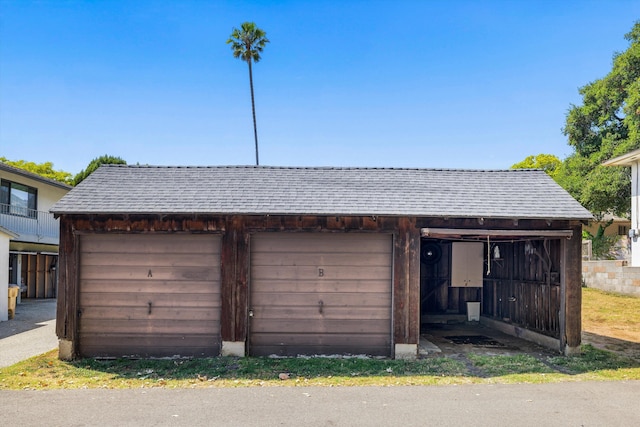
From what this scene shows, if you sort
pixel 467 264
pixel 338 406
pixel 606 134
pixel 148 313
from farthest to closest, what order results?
1. pixel 606 134
2. pixel 467 264
3. pixel 148 313
4. pixel 338 406

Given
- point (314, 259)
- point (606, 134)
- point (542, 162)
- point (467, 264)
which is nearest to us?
point (314, 259)

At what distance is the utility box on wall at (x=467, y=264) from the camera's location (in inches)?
532

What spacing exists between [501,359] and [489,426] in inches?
138

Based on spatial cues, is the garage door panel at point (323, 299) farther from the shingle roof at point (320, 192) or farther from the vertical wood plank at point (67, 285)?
the vertical wood plank at point (67, 285)

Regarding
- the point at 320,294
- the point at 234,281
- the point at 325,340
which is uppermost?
the point at 234,281

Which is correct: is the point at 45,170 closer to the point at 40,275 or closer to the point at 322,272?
the point at 40,275

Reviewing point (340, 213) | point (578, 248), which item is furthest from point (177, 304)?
point (578, 248)

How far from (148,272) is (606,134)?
82.0ft

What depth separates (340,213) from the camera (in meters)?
8.63

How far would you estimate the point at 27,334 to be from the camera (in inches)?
464

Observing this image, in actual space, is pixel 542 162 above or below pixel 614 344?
above

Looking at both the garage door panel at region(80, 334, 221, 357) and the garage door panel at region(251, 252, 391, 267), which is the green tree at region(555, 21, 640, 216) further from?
the garage door panel at region(80, 334, 221, 357)

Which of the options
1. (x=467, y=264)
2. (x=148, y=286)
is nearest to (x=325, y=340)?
(x=148, y=286)

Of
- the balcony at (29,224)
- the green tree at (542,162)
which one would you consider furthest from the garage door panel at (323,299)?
the green tree at (542,162)
